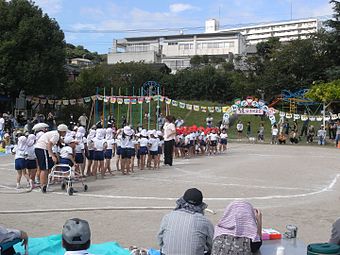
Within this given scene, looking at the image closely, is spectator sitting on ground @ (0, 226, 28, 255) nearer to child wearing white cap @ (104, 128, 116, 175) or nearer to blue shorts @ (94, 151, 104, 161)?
blue shorts @ (94, 151, 104, 161)

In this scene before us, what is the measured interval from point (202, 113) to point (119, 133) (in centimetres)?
3828

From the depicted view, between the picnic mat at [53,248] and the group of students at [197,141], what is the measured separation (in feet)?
52.7

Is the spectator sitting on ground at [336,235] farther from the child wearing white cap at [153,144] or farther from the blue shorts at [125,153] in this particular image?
the child wearing white cap at [153,144]

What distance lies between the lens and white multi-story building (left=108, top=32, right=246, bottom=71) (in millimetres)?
116000

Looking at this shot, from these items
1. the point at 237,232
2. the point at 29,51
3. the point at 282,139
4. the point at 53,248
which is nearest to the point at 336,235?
the point at 237,232

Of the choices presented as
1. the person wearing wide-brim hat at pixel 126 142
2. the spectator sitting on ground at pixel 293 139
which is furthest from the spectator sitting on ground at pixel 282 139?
the person wearing wide-brim hat at pixel 126 142

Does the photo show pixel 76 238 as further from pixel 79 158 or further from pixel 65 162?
pixel 79 158

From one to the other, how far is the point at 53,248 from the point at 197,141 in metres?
18.7

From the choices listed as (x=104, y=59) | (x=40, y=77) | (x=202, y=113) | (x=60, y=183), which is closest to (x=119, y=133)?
(x=60, y=183)

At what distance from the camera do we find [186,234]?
5.26 metres

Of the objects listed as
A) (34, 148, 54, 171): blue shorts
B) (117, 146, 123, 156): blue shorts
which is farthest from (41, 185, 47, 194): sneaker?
(117, 146, 123, 156): blue shorts

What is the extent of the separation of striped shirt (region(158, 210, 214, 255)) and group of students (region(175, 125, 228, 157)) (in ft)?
59.4

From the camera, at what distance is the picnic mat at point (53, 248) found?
7.21m

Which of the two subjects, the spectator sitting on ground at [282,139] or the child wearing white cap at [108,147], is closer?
the child wearing white cap at [108,147]
